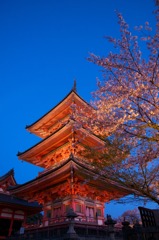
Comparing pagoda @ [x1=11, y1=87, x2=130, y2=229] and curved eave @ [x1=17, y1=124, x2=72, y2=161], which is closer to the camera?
pagoda @ [x1=11, y1=87, x2=130, y2=229]

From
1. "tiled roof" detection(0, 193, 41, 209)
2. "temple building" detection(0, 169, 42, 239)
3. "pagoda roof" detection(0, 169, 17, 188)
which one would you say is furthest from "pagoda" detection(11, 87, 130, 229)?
"pagoda roof" detection(0, 169, 17, 188)

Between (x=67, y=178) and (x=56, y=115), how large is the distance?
21.5 feet

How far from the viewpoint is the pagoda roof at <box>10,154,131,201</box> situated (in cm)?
1098

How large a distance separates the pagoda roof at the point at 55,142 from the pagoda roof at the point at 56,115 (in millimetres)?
2308

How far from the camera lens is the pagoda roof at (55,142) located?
13.6 metres

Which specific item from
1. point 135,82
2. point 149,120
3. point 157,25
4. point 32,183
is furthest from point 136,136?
point 32,183

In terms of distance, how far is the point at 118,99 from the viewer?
707 centimetres

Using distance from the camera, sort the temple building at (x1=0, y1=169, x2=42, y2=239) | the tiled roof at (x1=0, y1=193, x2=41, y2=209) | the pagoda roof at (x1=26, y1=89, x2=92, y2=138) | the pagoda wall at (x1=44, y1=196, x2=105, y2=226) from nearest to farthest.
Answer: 1. the pagoda wall at (x1=44, y1=196, x2=105, y2=226)
2. the pagoda roof at (x1=26, y1=89, x2=92, y2=138)
3. the tiled roof at (x1=0, y1=193, x2=41, y2=209)
4. the temple building at (x1=0, y1=169, x2=42, y2=239)

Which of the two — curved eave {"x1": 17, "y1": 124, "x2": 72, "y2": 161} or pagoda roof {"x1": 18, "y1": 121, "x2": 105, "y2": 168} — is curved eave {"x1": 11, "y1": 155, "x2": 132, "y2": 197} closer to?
pagoda roof {"x1": 18, "y1": 121, "x2": 105, "y2": 168}

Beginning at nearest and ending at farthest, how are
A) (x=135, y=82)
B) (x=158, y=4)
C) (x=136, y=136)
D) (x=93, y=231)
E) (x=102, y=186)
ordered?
1. (x=158, y=4)
2. (x=136, y=136)
3. (x=135, y=82)
4. (x=93, y=231)
5. (x=102, y=186)

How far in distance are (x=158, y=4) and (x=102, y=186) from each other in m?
10.7

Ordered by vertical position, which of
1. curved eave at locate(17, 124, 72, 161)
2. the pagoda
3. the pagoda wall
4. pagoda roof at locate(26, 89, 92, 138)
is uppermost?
pagoda roof at locate(26, 89, 92, 138)

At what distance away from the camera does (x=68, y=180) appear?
12094 millimetres

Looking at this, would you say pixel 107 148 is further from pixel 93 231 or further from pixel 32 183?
pixel 32 183
